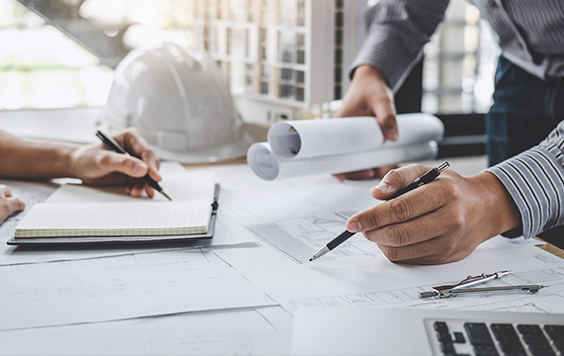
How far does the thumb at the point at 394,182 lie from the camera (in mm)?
699

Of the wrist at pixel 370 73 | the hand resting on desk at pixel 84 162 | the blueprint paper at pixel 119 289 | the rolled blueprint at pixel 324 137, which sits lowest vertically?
the blueprint paper at pixel 119 289

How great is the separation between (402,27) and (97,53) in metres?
1.03

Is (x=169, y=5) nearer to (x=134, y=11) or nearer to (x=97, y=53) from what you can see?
(x=134, y=11)

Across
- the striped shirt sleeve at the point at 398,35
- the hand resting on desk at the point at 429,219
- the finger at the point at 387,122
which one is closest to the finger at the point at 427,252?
the hand resting on desk at the point at 429,219

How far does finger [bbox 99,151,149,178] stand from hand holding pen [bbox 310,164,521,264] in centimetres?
45

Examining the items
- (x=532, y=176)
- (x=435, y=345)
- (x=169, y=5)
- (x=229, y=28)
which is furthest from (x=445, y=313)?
(x=169, y=5)

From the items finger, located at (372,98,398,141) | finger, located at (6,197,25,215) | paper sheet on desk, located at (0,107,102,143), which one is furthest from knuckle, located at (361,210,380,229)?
paper sheet on desk, located at (0,107,102,143)

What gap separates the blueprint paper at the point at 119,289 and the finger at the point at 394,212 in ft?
0.51

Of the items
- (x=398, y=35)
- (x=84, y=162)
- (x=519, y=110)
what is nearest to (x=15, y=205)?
(x=84, y=162)

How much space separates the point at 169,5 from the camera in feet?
5.82

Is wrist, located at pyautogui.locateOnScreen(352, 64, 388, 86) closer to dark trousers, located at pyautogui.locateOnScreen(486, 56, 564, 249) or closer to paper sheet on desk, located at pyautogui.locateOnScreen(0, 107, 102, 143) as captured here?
dark trousers, located at pyautogui.locateOnScreen(486, 56, 564, 249)

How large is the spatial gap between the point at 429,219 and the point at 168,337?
0.35 metres

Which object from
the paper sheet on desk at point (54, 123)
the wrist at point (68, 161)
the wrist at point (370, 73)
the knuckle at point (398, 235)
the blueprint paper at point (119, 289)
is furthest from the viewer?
the paper sheet on desk at point (54, 123)

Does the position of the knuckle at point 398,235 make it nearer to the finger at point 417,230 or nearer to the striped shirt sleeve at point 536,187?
the finger at point 417,230
